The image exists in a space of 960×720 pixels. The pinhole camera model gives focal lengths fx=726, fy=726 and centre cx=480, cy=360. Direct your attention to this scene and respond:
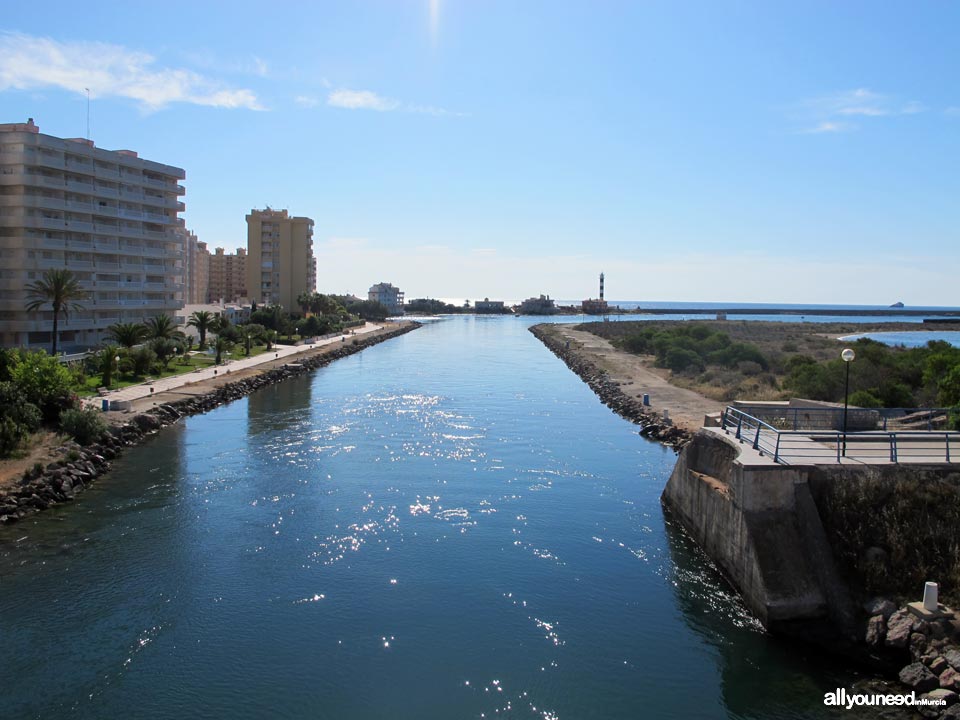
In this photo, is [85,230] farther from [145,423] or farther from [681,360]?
[681,360]

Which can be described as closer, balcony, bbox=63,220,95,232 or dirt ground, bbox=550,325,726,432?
dirt ground, bbox=550,325,726,432

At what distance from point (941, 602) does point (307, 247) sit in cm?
10798

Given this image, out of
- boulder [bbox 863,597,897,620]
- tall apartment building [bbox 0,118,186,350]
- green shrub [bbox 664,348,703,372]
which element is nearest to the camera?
boulder [bbox 863,597,897,620]

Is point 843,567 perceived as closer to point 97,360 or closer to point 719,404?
point 719,404

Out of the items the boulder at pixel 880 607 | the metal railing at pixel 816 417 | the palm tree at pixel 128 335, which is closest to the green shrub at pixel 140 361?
the palm tree at pixel 128 335

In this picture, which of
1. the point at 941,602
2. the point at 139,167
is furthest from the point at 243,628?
the point at 139,167

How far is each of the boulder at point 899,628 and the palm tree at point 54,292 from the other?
4304 cm

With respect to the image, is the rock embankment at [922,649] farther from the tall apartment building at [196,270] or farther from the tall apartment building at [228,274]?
the tall apartment building at [228,274]

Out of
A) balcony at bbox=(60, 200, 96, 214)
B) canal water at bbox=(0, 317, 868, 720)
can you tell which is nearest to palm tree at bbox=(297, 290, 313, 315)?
balcony at bbox=(60, 200, 96, 214)

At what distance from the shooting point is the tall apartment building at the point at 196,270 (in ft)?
401

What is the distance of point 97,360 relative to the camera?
4056cm

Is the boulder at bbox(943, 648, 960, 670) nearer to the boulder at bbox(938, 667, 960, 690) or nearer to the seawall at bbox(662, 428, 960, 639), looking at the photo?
the boulder at bbox(938, 667, 960, 690)

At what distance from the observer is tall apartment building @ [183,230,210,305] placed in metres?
122

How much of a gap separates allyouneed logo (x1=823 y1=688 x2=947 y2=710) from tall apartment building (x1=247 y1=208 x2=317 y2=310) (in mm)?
107134
